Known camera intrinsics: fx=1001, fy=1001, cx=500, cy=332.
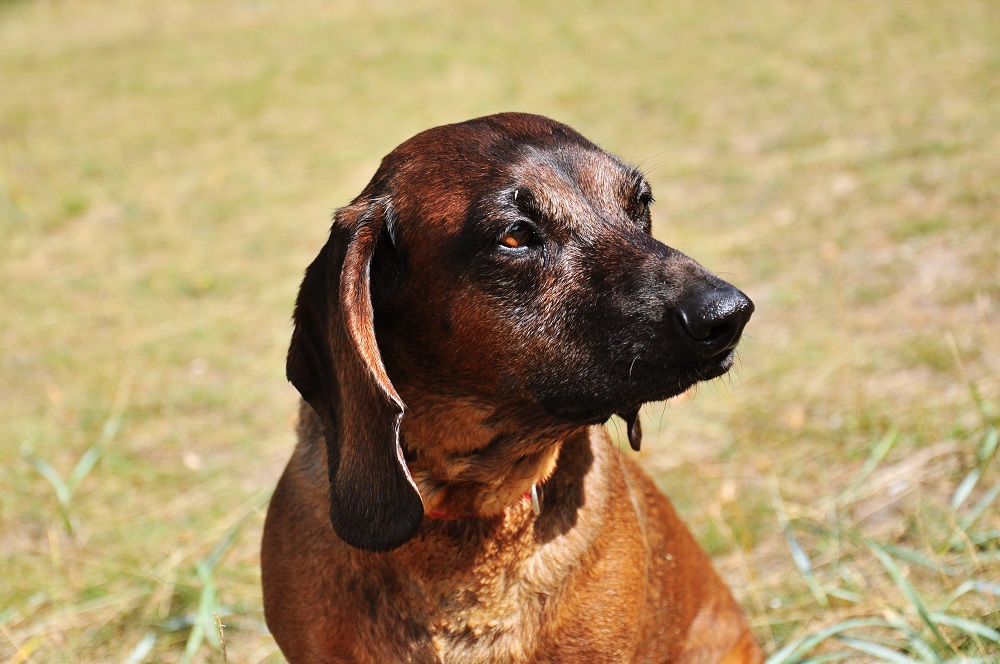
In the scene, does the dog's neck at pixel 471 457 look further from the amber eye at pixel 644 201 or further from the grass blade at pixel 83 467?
the grass blade at pixel 83 467

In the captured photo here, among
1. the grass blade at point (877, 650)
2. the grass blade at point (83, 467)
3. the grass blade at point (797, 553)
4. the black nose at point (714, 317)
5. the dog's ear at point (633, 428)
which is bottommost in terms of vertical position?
the grass blade at point (83, 467)

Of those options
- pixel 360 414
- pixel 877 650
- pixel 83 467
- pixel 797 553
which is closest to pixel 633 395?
pixel 360 414

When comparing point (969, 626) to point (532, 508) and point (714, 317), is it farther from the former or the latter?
point (714, 317)

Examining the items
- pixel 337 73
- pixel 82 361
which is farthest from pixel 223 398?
pixel 337 73

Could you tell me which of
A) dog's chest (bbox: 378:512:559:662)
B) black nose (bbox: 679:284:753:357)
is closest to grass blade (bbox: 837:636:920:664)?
dog's chest (bbox: 378:512:559:662)

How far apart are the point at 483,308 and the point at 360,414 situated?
1.27ft

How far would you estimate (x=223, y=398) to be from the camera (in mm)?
5723

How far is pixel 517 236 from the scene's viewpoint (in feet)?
8.02

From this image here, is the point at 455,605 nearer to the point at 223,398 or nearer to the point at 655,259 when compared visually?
the point at 655,259

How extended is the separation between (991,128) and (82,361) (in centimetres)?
648

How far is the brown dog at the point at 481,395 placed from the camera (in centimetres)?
232

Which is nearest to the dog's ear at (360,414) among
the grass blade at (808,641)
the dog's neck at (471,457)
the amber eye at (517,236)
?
the dog's neck at (471,457)

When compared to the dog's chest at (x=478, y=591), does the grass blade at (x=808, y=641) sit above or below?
below

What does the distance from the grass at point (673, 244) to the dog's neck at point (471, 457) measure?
27.9 inches
